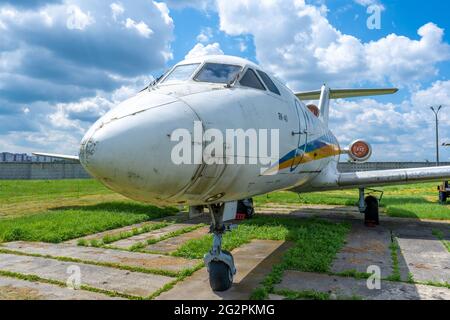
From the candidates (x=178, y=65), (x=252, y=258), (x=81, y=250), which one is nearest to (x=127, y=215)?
(x=81, y=250)

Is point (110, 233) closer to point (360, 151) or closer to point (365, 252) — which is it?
point (365, 252)

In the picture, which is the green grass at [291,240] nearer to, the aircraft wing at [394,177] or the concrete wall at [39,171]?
the aircraft wing at [394,177]

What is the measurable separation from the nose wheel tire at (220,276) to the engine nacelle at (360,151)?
11.2 meters

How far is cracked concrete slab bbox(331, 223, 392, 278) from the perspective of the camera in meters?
6.87

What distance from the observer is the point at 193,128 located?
12.1 ft

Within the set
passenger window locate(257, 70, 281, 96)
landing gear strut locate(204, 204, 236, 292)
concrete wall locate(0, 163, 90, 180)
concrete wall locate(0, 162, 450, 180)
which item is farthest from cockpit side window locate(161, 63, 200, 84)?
concrete wall locate(0, 163, 90, 180)

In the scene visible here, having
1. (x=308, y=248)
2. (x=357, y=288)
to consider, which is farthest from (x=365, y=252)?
(x=357, y=288)

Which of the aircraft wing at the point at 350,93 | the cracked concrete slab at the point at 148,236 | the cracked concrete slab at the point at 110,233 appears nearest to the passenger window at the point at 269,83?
the cracked concrete slab at the point at 148,236

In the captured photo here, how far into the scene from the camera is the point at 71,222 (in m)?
11.5

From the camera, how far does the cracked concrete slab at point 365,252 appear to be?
6871mm

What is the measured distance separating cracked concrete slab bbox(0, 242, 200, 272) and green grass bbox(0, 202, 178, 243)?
0.64 meters

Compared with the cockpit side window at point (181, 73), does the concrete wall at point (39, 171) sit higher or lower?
lower

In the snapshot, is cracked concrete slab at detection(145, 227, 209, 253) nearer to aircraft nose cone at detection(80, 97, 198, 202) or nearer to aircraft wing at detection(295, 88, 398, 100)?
aircraft nose cone at detection(80, 97, 198, 202)

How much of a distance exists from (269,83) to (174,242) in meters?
5.03
